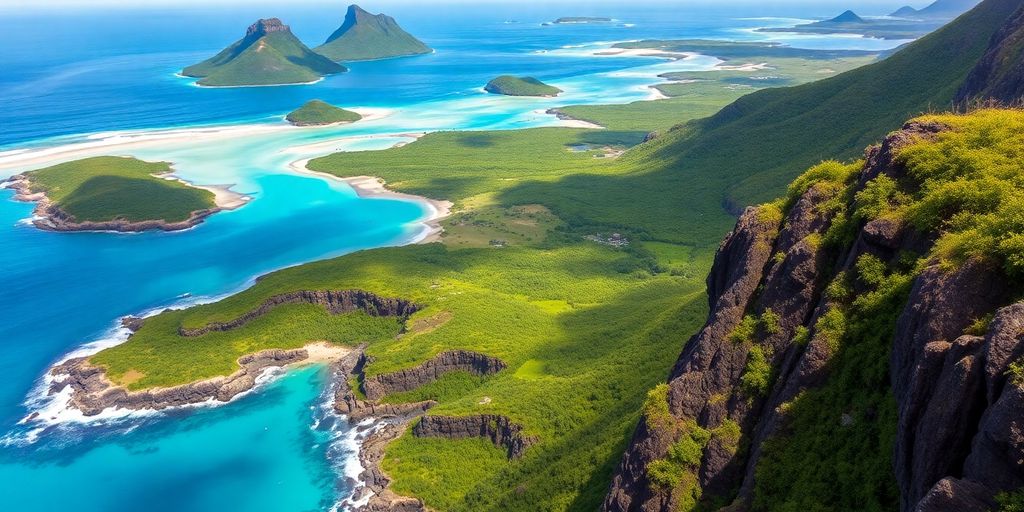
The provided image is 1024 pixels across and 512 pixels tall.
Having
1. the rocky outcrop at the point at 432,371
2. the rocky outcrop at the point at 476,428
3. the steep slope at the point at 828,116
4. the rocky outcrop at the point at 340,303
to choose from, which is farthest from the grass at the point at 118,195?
the steep slope at the point at 828,116

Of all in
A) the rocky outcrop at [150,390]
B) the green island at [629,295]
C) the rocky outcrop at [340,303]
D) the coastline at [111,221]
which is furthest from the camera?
the coastline at [111,221]

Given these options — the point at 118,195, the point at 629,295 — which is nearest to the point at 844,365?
the point at 629,295

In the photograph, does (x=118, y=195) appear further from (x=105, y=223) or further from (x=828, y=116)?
(x=828, y=116)

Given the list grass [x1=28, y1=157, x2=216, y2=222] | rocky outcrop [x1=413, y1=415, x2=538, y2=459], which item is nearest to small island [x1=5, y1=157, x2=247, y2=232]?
grass [x1=28, y1=157, x2=216, y2=222]

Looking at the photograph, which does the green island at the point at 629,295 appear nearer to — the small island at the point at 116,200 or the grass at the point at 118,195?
the small island at the point at 116,200

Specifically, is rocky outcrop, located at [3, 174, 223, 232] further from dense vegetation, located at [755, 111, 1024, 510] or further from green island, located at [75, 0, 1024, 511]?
dense vegetation, located at [755, 111, 1024, 510]

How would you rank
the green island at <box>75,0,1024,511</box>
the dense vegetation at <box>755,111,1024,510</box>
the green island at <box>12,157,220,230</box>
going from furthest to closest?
the green island at <box>12,157,220,230</box>, the green island at <box>75,0,1024,511</box>, the dense vegetation at <box>755,111,1024,510</box>
